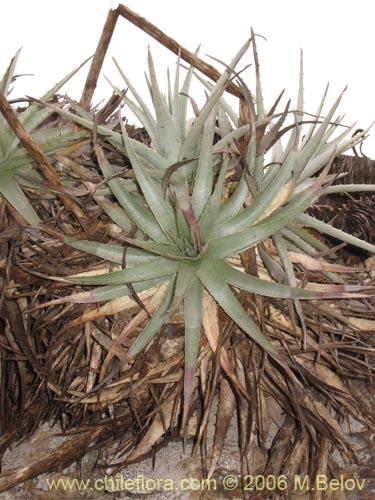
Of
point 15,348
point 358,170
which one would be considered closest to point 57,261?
point 15,348

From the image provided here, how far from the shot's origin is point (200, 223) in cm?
103

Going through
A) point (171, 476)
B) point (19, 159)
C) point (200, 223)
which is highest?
point (19, 159)

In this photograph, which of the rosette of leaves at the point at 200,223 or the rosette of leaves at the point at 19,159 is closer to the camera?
the rosette of leaves at the point at 200,223

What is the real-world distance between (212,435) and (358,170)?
3.80 feet

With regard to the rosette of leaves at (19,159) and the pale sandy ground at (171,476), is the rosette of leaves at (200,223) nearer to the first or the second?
the rosette of leaves at (19,159)

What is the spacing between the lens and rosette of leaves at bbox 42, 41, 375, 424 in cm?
102

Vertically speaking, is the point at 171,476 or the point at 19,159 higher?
the point at 19,159

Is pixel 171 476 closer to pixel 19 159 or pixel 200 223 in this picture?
pixel 200 223

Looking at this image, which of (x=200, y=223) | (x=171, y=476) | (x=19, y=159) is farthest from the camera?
(x=171, y=476)

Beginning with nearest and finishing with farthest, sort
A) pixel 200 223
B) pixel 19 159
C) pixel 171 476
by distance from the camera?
pixel 200 223
pixel 19 159
pixel 171 476

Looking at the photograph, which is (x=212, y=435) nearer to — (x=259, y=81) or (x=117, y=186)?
(x=117, y=186)

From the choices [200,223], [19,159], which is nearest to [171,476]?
[200,223]

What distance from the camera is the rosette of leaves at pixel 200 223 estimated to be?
102 centimetres

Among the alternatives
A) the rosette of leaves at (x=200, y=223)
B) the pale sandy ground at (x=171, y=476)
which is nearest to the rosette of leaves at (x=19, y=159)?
the rosette of leaves at (x=200, y=223)
